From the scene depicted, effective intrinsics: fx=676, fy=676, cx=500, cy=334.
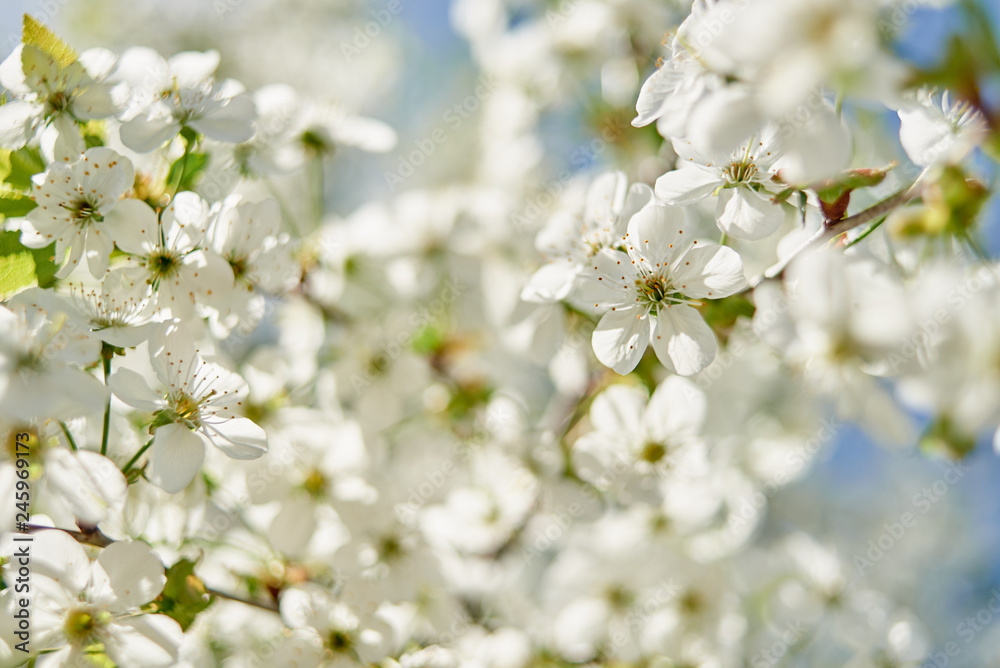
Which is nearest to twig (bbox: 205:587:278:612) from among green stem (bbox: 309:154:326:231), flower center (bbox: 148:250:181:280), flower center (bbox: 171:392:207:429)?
flower center (bbox: 171:392:207:429)

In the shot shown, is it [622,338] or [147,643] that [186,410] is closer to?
[147,643]

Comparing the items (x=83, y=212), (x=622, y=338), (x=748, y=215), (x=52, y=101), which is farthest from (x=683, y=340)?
(x=52, y=101)

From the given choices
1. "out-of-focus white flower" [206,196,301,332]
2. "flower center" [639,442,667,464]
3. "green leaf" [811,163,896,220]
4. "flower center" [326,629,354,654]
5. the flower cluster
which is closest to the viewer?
the flower cluster

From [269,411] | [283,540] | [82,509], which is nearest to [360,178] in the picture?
[269,411]

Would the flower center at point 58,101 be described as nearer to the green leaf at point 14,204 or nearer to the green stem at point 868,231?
the green leaf at point 14,204

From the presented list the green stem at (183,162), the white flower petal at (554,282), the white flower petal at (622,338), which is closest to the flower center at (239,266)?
the green stem at (183,162)

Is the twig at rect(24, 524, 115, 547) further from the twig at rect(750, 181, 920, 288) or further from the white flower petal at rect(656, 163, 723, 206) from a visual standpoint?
the twig at rect(750, 181, 920, 288)
